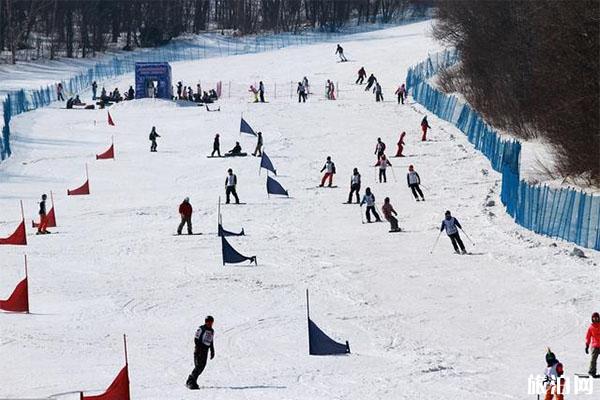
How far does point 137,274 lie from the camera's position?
2764cm

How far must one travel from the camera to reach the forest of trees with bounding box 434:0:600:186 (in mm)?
39125

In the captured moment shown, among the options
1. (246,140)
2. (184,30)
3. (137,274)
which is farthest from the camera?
(184,30)

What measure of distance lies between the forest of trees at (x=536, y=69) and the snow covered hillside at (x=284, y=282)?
305cm

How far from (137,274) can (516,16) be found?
119 ft

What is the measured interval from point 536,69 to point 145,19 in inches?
2940

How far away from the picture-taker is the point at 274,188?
3831cm

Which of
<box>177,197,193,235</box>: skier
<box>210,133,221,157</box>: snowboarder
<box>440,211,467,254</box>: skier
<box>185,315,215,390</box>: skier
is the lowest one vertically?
<box>210,133,221,157</box>: snowboarder

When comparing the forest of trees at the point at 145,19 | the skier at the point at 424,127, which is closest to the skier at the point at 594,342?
the skier at the point at 424,127

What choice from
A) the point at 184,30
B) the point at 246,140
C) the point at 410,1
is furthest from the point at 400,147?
the point at 410,1

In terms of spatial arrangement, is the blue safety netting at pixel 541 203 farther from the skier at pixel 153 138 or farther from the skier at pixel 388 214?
the skier at pixel 153 138

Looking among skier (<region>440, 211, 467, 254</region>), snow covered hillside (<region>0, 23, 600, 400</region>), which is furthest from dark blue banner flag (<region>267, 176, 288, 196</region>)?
skier (<region>440, 211, 467, 254</region>)

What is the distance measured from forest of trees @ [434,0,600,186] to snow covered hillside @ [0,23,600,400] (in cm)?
305

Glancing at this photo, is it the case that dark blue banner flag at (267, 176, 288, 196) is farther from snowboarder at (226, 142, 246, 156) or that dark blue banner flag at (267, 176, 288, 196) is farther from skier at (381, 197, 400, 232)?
snowboarder at (226, 142, 246, 156)

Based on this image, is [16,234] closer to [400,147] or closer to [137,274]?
[137,274]
